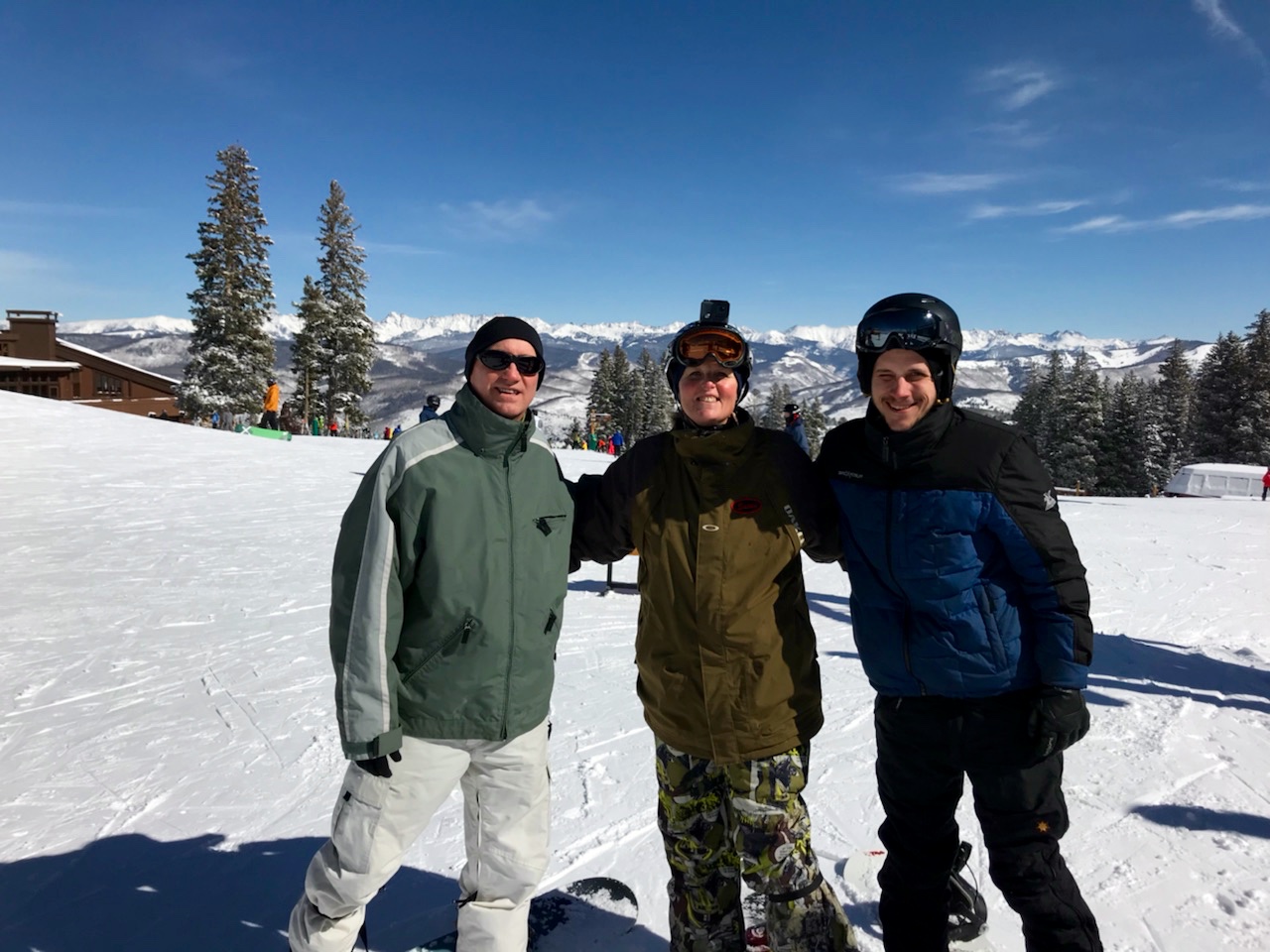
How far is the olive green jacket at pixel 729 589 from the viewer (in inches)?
85.9

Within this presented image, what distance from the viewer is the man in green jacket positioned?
80.9 inches

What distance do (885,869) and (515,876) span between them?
1.36m

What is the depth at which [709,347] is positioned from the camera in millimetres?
2344

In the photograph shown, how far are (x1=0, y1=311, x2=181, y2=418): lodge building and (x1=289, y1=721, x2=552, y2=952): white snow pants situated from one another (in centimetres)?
4166

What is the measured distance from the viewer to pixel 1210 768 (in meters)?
4.16

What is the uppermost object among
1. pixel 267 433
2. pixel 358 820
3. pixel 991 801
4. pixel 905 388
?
pixel 905 388

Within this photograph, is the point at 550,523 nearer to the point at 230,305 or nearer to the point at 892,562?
the point at 892,562

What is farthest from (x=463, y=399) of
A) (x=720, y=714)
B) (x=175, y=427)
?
(x=175, y=427)

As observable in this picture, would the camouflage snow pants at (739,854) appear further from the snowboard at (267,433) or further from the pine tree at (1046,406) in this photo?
the pine tree at (1046,406)

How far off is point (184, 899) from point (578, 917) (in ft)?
6.06

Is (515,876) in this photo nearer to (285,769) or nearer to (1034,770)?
(1034,770)

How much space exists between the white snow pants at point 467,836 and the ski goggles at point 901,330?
6.04 ft

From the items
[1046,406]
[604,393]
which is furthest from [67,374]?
[1046,406]

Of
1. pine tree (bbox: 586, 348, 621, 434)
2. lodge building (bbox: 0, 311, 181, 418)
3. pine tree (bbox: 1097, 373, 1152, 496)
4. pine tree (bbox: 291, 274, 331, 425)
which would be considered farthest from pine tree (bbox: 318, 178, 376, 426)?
pine tree (bbox: 1097, 373, 1152, 496)
